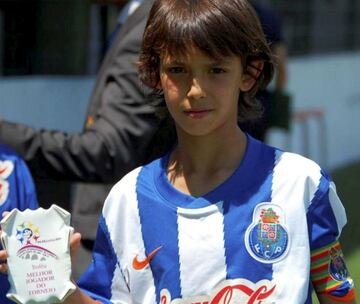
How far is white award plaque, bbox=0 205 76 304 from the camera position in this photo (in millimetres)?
2432

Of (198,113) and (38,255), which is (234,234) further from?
(38,255)

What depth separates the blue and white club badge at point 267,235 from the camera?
2.54m

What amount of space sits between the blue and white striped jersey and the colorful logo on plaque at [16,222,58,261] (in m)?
0.26

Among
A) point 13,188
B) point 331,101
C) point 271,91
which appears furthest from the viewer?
point 331,101

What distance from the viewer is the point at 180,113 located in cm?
260

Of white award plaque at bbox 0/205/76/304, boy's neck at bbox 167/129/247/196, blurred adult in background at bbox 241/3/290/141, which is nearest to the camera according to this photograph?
white award plaque at bbox 0/205/76/304

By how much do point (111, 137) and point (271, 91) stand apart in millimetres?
2674

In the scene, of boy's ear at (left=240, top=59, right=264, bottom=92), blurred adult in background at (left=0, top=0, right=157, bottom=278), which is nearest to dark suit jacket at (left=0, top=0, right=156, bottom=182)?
blurred adult in background at (left=0, top=0, right=157, bottom=278)

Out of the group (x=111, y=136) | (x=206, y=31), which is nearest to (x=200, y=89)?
(x=206, y=31)

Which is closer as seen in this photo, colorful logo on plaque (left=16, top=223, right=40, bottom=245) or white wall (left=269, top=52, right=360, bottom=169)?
colorful logo on plaque (left=16, top=223, right=40, bottom=245)

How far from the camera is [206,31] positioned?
2.57 m

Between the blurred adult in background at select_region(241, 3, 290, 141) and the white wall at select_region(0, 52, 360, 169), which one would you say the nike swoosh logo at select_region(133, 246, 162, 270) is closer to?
the blurred adult in background at select_region(241, 3, 290, 141)

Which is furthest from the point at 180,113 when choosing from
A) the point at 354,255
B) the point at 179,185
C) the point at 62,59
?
the point at 354,255

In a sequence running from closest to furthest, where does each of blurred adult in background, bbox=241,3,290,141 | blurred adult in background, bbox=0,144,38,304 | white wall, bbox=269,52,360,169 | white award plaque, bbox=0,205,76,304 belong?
1. white award plaque, bbox=0,205,76,304
2. blurred adult in background, bbox=0,144,38,304
3. blurred adult in background, bbox=241,3,290,141
4. white wall, bbox=269,52,360,169
